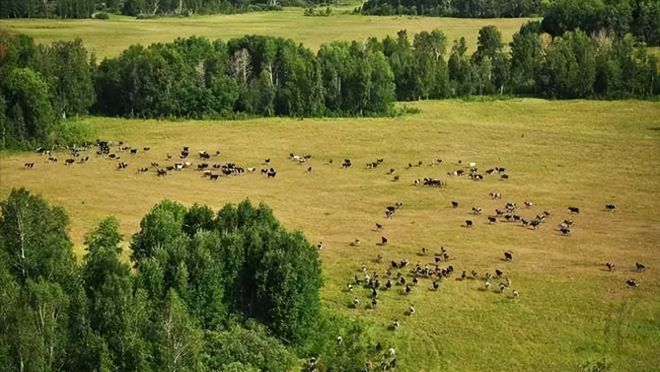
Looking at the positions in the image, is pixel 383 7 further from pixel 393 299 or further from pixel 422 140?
pixel 393 299

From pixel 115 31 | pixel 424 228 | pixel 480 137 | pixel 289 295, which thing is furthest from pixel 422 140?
pixel 115 31

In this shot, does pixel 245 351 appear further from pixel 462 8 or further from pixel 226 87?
pixel 462 8

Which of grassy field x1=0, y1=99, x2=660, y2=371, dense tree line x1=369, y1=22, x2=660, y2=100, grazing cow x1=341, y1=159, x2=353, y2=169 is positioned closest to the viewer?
grassy field x1=0, y1=99, x2=660, y2=371

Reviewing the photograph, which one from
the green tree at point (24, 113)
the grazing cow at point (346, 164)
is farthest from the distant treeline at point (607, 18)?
the green tree at point (24, 113)

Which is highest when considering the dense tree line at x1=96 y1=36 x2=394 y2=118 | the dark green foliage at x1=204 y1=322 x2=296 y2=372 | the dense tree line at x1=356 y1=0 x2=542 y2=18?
the dense tree line at x1=356 y1=0 x2=542 y2=18

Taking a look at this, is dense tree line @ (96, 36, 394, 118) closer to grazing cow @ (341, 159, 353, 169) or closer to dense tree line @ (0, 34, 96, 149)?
dense tree line @ (0, 34, 96, 149)

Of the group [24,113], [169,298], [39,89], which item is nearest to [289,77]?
[39,89]

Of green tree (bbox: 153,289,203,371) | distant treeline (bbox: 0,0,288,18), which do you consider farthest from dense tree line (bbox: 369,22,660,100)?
distant treeline (bbox: 0,0,288,18)
